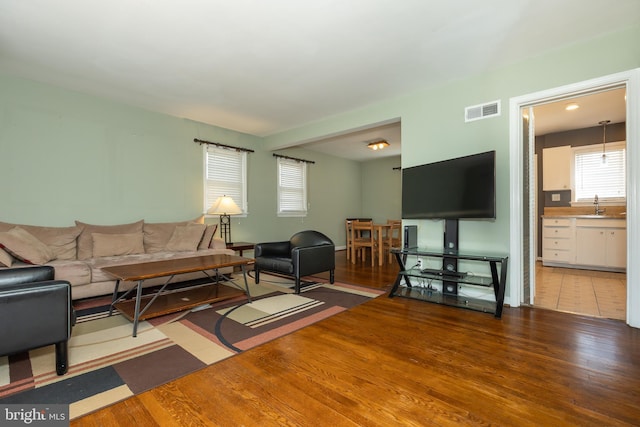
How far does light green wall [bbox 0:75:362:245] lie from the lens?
3.49 m

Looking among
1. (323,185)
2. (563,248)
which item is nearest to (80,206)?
(323,185)

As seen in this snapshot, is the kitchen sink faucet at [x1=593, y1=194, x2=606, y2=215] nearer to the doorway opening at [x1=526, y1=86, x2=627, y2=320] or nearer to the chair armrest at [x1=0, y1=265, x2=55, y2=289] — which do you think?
the doorway opening at [x1=526, y1=86, x2=627, y2=320]

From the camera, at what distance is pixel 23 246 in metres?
3.08

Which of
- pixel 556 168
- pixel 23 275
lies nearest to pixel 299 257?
pixel 23 275

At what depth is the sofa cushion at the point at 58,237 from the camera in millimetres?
3438

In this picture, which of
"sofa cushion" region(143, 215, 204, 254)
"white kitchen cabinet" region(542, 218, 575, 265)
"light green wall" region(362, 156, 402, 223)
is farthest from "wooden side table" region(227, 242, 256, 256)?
"white kitchen cabinet" region(542, 218, 575, 265)

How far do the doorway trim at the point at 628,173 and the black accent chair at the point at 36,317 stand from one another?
3827 millimetres

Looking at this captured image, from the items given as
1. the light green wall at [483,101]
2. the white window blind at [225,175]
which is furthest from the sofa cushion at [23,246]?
the light green wall at [483,101]

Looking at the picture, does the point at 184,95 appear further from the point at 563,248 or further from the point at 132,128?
the point at 563,248

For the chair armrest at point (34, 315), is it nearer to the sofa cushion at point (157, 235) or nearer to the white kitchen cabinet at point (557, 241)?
the sofa cushion at point (157, 235)

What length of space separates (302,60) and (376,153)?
489 cm

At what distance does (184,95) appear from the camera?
392 centimetres

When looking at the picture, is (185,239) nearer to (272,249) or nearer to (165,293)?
(165,293)

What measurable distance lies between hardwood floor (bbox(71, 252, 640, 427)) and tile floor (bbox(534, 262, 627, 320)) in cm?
41
